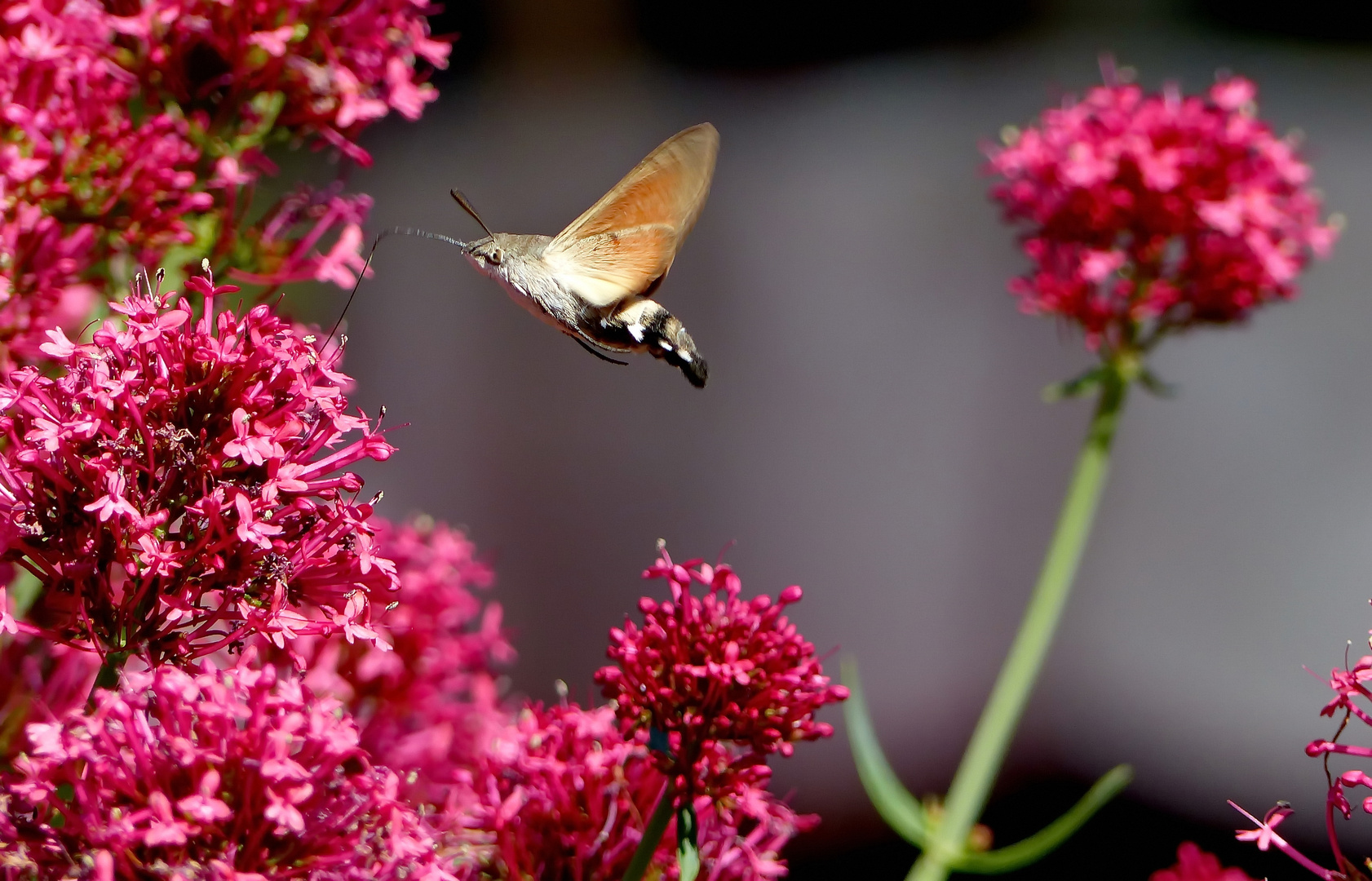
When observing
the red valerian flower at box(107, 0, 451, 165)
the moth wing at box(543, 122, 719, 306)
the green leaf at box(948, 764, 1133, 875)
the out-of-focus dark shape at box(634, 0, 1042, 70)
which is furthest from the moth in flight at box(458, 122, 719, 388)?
the out-of-focus dark shape at box(634, 0, 1042, 70)

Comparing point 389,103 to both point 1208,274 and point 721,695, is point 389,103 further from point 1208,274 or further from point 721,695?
point 1208,274

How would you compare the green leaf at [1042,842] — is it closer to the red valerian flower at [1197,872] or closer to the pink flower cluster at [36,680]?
the red valerian flower at [1197,872]

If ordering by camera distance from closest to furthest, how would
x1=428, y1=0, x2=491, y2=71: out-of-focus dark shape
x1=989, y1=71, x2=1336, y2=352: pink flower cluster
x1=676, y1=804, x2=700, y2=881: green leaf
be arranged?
x1=676, y1=804, x2=700, y2=881: green leaf, x1=989, y1=71, x2=1336, y2=352: pink flower cluster, x1=428, y1=0, x2=491, y2=71: out-of-focus dark shape

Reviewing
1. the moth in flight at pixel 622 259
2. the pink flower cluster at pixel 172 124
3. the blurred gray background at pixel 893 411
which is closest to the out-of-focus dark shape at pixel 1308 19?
the blurred gray background at pixel 893 411

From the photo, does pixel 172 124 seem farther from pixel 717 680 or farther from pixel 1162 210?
pixel 1162 210

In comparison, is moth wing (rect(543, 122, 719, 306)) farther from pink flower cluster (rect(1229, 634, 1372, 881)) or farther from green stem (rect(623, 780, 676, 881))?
pink flower cluster (rect(1229, 634, 1372, 881))

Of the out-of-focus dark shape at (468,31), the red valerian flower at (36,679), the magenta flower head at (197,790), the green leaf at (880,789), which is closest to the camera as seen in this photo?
the magenta flower head at (197,790)

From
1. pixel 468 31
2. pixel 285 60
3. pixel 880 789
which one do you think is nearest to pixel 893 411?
pixel 468 31
